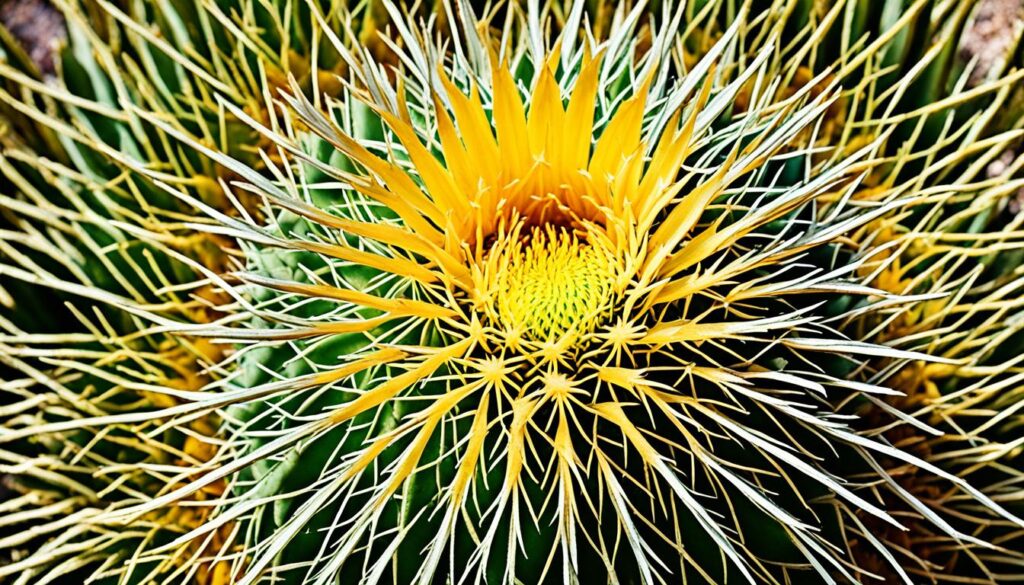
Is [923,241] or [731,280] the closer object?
[731,280]

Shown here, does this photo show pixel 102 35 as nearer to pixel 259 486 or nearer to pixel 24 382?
pixel 24 382

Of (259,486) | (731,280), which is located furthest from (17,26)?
(731,280)

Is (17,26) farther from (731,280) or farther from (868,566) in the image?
(868,566)

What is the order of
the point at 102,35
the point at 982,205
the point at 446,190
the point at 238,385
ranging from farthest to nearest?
the point at 102,35 < the point at 982,205 < the point at 238,385 < the point at 446,190

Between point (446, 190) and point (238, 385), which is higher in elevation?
point (446, 190)

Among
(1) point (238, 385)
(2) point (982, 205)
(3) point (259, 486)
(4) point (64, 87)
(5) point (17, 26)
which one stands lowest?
(3) point (259, 486)

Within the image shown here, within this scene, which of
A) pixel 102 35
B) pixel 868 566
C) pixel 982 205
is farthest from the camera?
pixel 102 35
